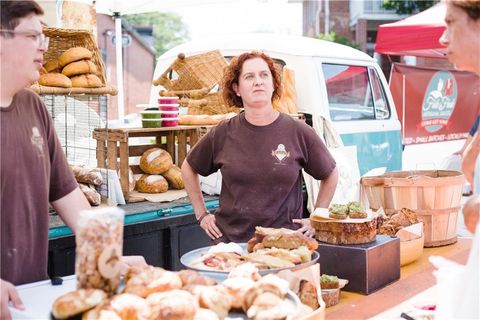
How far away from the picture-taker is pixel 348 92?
6.45 metres

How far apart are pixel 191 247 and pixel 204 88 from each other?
1655 millimetres

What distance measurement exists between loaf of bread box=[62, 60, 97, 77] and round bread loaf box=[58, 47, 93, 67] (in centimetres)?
4

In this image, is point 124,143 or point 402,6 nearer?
point 124,143

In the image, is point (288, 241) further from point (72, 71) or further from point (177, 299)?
point (72, 71)

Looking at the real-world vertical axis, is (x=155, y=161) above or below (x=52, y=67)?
below

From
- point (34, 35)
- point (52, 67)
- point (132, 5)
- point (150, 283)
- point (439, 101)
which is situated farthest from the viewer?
point (439, 101)

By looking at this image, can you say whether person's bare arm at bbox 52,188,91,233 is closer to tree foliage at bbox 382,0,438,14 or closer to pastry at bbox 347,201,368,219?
pastry at bbox 347,201,368,219

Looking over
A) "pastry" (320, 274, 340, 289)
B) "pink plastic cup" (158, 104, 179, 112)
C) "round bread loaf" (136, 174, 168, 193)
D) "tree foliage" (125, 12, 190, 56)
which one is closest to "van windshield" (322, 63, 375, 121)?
"pink plastic cup" (158, 104, 179, 112)

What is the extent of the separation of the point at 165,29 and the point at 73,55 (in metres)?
66.0

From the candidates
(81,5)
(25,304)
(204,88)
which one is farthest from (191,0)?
(25,304)

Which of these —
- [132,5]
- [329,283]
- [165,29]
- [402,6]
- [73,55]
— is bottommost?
[329,283]

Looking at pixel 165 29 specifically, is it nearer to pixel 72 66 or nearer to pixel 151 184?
pixel 151 184

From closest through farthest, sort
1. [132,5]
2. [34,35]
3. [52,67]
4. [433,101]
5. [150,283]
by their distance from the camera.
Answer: [150,283] → [34,35] → [52,67] → [132,5] → [433,101]

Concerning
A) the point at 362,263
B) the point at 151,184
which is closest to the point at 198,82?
the point at 151,184
